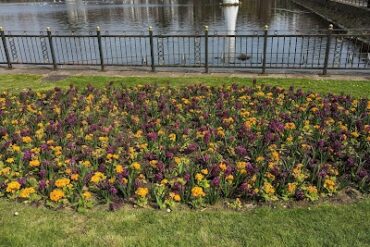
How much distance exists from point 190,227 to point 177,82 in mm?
6964

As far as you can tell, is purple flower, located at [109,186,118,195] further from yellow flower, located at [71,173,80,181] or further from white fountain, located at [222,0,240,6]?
white fountain, located at [222,0,240,6]

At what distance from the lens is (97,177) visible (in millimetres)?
5207

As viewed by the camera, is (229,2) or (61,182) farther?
(229,2)

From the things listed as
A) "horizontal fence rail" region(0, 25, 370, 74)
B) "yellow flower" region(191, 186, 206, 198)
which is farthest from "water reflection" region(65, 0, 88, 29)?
"yellow flower" region(191, 186, 206, 198)

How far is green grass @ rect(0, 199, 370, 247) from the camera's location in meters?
4.36

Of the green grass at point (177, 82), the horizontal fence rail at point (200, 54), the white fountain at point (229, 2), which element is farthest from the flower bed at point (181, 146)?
the white fountain at point (229, 2)

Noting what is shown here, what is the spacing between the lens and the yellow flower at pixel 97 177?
5.14 metres

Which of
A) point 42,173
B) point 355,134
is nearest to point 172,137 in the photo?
point 42,173

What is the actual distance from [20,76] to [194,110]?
7.07 m

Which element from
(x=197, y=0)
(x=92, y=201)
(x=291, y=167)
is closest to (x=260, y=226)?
(x=291, y=167)

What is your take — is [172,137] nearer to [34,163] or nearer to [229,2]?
[34,163]

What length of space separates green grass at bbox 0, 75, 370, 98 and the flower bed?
1.74 meters

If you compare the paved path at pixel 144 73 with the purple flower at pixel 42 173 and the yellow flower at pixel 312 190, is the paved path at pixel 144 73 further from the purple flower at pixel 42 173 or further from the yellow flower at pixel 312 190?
the purple flower at pixel 42 173

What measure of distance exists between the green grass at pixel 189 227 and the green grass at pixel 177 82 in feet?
18.9
